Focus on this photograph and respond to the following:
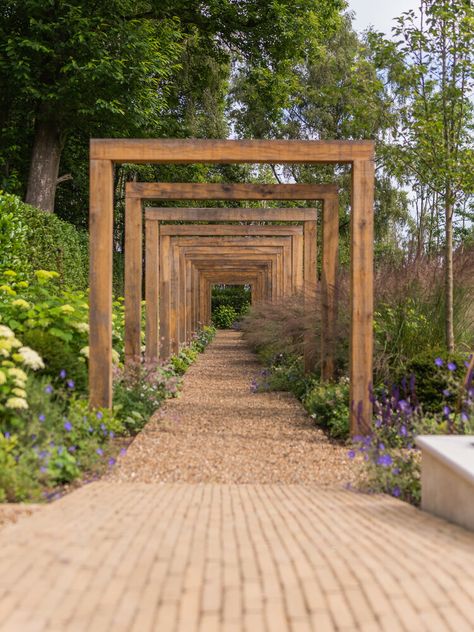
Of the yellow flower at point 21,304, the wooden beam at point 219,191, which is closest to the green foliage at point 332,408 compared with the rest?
the wooden beam at point 219,191

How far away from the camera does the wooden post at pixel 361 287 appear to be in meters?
6.16

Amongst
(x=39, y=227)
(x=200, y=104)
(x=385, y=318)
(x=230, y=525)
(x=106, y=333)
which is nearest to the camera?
(x=230, y=525)

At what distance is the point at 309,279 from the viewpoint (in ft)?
32.5

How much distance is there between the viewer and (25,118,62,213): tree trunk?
47.7 feet

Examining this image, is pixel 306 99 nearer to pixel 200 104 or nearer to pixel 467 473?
pixel 200 104

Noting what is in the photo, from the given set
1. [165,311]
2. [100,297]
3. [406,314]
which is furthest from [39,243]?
[406,314]

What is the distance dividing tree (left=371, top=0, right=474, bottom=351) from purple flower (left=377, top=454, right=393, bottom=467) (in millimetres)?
3799

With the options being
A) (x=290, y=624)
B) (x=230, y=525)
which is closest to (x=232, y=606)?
(x=290, y=624)

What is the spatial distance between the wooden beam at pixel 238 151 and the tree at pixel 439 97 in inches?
86.8

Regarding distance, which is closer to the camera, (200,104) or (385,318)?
(385,318)

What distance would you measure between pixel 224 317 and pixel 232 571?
1224 inches

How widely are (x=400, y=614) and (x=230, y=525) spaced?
3.76ft

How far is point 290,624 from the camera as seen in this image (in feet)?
7.30

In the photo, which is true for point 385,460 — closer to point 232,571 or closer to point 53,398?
point 232,571
